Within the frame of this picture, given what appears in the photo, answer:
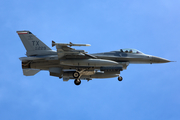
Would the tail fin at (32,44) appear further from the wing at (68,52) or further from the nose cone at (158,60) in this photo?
the nose cone at (158,60)

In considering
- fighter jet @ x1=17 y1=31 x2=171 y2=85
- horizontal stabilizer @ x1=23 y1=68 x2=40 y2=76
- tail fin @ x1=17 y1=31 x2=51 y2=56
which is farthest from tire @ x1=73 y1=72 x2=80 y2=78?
horizontal stabilizer @ x1=23 y1=68 x2=40 y2=76

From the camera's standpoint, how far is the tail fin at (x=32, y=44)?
2286cm

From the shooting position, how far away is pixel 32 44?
23.0 metres

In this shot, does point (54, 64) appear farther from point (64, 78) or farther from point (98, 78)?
point (98, 78)

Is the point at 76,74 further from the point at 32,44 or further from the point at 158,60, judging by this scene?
the point at 158,60

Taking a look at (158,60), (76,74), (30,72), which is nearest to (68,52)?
(76,74)

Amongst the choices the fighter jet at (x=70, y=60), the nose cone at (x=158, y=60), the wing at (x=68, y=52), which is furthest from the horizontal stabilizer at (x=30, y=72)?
the nose cone at (x=158, y=60)

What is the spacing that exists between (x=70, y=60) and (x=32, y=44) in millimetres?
3845

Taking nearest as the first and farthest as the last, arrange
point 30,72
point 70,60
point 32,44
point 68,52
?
point 68,52 < point 70,60 < point 32,44 < point 30,72

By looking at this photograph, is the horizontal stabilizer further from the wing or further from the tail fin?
the wing

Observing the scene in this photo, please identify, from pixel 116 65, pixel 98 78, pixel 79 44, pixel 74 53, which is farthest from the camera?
pixel 98 78

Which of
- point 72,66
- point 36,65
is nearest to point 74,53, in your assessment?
point 72,66

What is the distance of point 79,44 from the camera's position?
19172 millimetres

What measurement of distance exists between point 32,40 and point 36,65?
2.36 m
